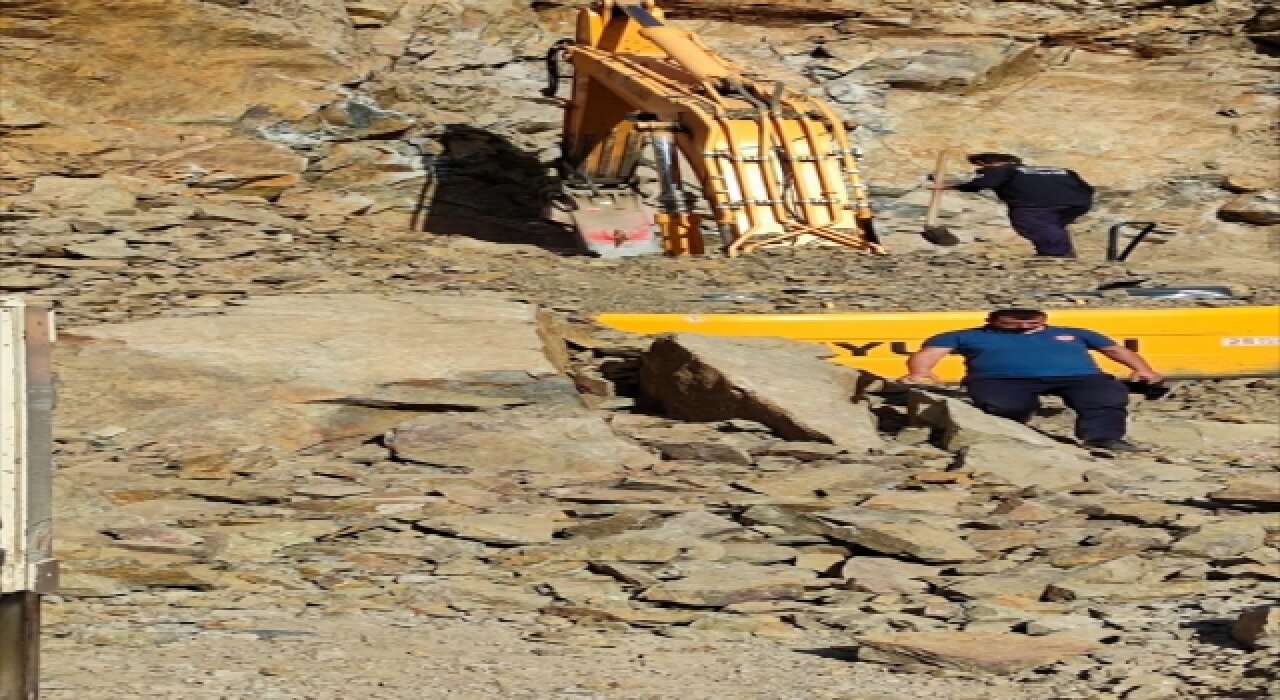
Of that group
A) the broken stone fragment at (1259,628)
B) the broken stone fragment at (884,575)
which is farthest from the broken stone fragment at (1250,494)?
the broken stone fragment at (1259,628)

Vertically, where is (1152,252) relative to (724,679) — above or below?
below

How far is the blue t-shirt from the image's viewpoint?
9852 mm

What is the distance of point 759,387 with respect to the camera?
8992mm

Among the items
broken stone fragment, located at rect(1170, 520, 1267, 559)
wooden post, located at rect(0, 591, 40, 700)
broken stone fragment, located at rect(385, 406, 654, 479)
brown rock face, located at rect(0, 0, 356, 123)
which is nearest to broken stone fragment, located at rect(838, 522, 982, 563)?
broken stone fragment, located at rect(1170, 520, 1267, 559)

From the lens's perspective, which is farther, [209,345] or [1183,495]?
[209,345]

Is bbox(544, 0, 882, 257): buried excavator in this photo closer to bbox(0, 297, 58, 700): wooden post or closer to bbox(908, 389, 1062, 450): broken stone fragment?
bbox(908, 389, 1062, 450): broken stone fragment

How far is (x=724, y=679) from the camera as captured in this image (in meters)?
4.86

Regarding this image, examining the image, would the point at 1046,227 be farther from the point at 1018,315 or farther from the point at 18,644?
the point at 18,644

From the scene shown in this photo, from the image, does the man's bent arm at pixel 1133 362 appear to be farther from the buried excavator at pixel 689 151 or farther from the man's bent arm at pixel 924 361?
the buried excavator at pixel 689 151

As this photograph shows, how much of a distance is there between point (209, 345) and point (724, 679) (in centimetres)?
501

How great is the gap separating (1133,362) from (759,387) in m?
2.38

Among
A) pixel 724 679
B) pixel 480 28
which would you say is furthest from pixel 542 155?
pixel 724 679

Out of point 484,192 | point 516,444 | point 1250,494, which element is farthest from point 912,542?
point 484,192

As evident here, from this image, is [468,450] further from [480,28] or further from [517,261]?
[480,28]
